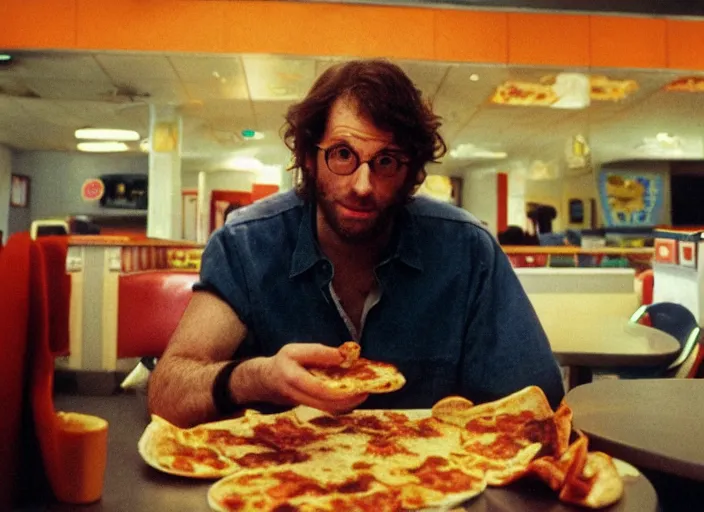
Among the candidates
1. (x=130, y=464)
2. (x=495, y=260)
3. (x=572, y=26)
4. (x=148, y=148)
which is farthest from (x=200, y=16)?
(x=130, y=464)

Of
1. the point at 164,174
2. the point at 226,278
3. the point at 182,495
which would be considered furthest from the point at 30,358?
the point at 164,174

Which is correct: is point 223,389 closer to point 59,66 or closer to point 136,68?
point 136,68

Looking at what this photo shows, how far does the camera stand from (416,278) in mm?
1784

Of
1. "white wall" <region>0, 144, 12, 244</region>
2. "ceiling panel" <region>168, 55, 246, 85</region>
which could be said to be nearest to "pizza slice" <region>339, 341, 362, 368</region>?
"ceiling panel" <region>168, 55, 246, 85</region>

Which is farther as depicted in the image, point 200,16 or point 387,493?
point 200,16

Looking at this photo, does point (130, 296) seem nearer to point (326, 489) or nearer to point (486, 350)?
point (486, 350)

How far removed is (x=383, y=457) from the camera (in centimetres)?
108

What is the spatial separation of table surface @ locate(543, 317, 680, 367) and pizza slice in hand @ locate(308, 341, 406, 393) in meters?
0.97

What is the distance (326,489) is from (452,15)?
516cm

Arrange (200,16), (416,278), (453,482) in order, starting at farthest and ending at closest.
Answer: (200,16), (416,278), (453,482)

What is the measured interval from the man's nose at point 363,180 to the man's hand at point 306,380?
0.57 m

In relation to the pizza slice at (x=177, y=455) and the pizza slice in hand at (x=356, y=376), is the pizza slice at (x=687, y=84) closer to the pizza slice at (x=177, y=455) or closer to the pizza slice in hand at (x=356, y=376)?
the pizza slice in hand at (x=356, y=376)

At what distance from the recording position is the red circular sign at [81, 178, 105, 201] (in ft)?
24.3

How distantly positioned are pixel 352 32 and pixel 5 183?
14.4 feet
